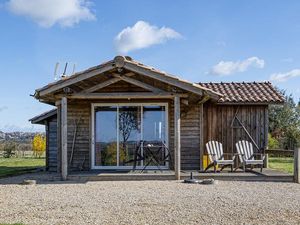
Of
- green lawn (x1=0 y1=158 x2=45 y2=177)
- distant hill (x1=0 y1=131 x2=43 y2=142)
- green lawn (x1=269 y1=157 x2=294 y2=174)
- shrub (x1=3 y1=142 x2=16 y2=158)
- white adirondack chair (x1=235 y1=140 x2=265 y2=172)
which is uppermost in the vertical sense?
distant hill (x1=0 y1=131 x2=43 y2=142)

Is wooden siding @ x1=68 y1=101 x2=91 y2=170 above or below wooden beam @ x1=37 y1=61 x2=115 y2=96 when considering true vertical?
below

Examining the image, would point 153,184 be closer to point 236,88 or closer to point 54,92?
point 54,92

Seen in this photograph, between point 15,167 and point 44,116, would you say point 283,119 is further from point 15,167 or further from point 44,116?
point 44,116

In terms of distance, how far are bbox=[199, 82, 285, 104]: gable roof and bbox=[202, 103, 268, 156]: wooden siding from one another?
35 centimetres

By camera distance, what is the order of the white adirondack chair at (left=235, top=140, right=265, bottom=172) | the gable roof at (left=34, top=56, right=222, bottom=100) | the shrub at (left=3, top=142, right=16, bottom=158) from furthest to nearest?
1. the shrub at (left=3, top=142, right=16, bottom=158)
2. the white adirondack chair at (left=235, top=140, right=265, bottom=172)
3. the gable roof at (left=34, top=56, right=222, bottom=100)

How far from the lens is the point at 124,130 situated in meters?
13.7

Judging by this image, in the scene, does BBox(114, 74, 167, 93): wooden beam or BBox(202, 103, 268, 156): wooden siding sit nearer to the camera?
BBox(114, 74, 167, 93): wooden beam

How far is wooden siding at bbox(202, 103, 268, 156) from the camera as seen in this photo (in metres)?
14.6

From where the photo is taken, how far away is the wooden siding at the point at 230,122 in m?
14.6

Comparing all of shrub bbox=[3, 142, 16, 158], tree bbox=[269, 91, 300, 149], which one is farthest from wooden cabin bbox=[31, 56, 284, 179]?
tree bbox=[269, 91, 300, 149]

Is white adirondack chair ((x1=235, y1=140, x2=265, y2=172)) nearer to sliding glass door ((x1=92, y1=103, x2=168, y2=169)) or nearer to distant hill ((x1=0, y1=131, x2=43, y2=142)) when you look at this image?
sliding glass door ((x1=92, y1=103, x2=168, y2=169))

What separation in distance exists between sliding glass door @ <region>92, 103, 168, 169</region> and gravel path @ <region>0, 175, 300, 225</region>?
2835 mm

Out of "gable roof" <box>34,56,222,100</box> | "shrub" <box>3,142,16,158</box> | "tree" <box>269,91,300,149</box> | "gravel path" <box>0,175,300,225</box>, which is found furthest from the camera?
"tree" <box>269,91,300,149</box>

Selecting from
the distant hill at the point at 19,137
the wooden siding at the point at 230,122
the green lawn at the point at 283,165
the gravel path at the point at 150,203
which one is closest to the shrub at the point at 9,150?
the distant hill at the point at 19,137
